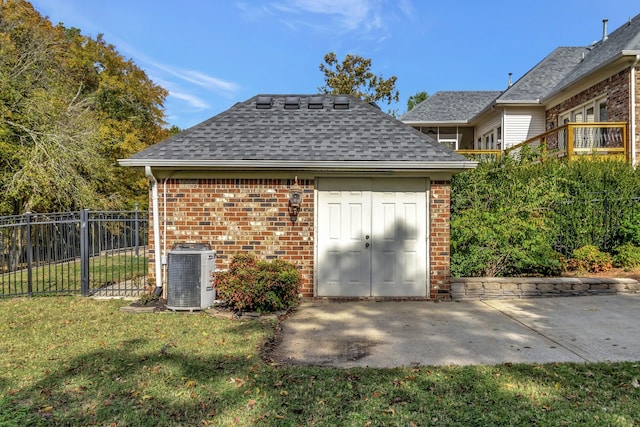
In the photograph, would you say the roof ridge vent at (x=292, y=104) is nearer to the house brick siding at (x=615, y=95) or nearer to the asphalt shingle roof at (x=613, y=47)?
the asphalt shingle roof at (x=613, y=47)

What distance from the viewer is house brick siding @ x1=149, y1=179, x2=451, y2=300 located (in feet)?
23.4

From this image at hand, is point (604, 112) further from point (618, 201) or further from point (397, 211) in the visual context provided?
point (397, 211)

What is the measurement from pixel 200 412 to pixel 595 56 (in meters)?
18.5

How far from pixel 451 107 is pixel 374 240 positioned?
18.2 m

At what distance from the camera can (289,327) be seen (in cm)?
555

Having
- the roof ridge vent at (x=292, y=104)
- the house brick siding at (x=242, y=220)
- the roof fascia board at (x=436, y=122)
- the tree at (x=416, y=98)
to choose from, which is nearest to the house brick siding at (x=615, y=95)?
the roof fascia board at (x=436, y=122)

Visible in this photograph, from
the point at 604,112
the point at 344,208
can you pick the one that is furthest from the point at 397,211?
the point at 604,112

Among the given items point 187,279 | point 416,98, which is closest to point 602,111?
point 187,279

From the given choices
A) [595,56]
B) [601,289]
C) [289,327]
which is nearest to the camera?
[289,327]

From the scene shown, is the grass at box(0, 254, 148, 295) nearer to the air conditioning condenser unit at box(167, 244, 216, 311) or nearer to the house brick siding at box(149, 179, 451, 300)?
the house brick siding at box(149, 179, 451, 300)

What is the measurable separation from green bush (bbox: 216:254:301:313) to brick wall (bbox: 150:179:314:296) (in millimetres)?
604

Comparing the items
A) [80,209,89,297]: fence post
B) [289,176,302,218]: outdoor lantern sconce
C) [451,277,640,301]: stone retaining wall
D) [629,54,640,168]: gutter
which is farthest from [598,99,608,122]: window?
[80,209,89,297]: fence post

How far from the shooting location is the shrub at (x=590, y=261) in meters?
8.45

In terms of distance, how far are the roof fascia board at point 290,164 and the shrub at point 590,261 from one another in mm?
3910
